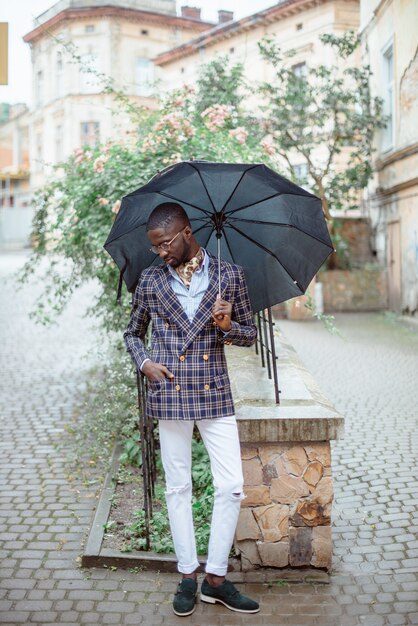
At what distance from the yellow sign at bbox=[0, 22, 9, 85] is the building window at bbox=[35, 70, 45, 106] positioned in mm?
37623

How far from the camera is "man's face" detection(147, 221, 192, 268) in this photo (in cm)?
351

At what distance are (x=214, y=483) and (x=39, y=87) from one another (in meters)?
40.9

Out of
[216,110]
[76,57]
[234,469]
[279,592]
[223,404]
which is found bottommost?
[279,592]

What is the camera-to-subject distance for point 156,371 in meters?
3.54

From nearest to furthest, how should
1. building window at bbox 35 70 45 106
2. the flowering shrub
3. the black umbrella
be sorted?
the black umbrella < the flowering shrub < building window at bbox 35 70 45 106

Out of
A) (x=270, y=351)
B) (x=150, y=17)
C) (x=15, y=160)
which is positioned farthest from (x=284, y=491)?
(x=15, y=160)

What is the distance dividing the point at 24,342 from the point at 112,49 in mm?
28342

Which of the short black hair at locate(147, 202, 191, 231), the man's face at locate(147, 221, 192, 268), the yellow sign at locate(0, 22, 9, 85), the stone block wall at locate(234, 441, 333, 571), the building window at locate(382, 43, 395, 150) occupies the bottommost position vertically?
the stone block wall at locate(234, 441, 333, 571)

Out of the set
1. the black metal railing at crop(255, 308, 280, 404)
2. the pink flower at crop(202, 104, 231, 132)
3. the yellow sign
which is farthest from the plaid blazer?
the pink flower at crop(202, 104, 231, 132)

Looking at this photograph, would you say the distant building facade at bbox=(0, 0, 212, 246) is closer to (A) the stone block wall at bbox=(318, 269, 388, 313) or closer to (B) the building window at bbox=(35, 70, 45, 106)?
(B) the building window at bbox=(35, 70, 45, 106)

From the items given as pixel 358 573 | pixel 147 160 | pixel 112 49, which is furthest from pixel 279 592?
pixel 112 49

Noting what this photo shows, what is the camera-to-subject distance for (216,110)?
7.34 m

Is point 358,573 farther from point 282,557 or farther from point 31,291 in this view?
point 31,291

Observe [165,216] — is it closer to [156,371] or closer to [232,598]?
[156,371]
